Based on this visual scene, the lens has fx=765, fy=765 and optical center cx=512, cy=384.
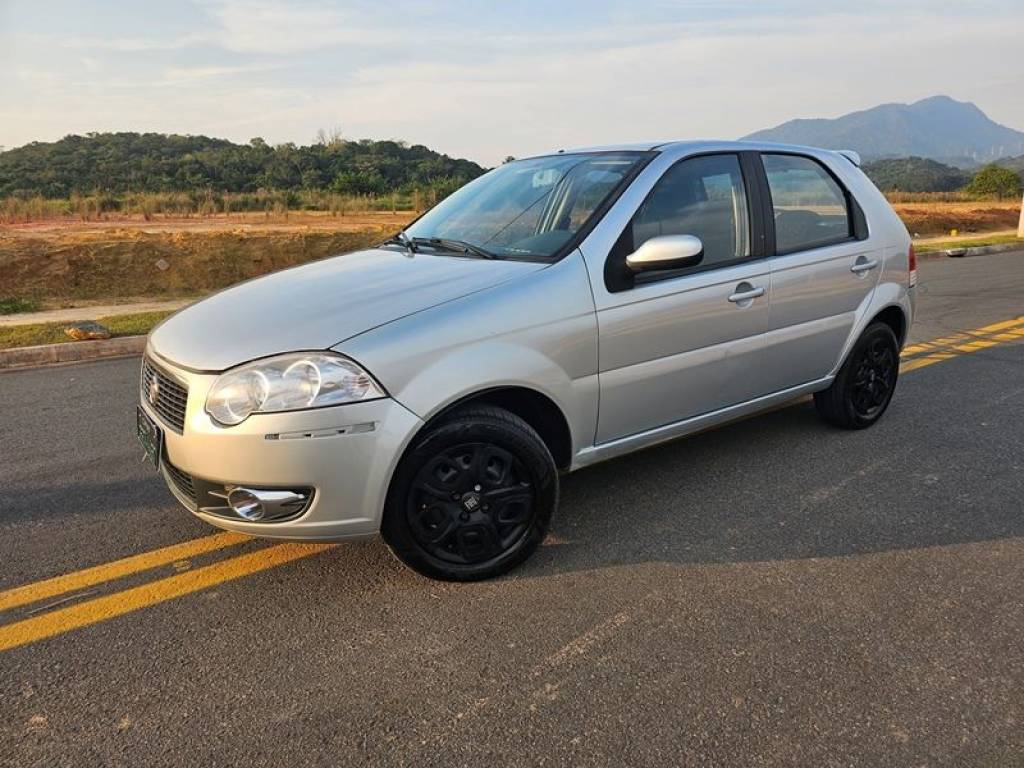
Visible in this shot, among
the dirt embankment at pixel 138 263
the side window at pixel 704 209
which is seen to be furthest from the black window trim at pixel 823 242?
the dirt embankment at pixel 138 263

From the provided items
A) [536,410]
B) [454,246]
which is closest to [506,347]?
[536,410]

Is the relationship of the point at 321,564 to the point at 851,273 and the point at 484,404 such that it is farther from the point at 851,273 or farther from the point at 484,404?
the point at 851,273

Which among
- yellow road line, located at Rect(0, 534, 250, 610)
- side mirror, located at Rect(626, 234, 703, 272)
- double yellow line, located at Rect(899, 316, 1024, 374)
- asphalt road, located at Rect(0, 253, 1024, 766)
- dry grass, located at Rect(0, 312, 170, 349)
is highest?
side mirror, located at Rect(626, 234, 703, 272)

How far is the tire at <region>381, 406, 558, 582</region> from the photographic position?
2760 mm

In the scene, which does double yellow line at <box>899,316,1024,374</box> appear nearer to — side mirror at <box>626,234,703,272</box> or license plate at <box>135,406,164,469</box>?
side mirror at <box>626,234,703,272</box>

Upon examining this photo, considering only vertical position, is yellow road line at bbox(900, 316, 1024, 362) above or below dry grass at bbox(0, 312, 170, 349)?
below

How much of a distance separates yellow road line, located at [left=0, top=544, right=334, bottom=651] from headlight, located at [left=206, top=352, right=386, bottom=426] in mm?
746

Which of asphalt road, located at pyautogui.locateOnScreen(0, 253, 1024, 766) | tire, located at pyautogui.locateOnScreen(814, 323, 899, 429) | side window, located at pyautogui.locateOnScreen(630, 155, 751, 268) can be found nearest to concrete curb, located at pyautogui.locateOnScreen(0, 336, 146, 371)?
asphalt road, located at pyautogui.locateOnScreen(0, 253, 1024, 766)

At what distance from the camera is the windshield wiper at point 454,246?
11.3 feet

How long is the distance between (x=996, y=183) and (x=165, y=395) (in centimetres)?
5975

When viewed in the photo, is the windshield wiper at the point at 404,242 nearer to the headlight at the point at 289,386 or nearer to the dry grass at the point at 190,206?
the headlight at the point at 289,386

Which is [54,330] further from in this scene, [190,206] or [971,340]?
[190,206]

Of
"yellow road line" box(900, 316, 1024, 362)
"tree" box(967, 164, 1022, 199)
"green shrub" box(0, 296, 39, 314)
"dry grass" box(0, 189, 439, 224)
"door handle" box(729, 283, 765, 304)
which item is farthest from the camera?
"tree" box(967, 164, 1022, 199)

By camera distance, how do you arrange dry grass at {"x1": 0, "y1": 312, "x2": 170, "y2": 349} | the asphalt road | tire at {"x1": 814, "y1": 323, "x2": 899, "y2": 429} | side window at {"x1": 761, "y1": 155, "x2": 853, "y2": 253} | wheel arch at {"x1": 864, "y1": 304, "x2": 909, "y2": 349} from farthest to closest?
dry grass at {"x1": 0, "y1": 312, "x2": 170, "y2": 349}
wheel arch at {"x1": 864, "y1": 304, "x2": 909, "y2": 349}
tire at {"x1": 814, "y1": 323, "x2": 899, "y2": 429}
side window at {"x1": 761, "y1": 155, "x2": 853, "y2": 253}
the asphalt road
